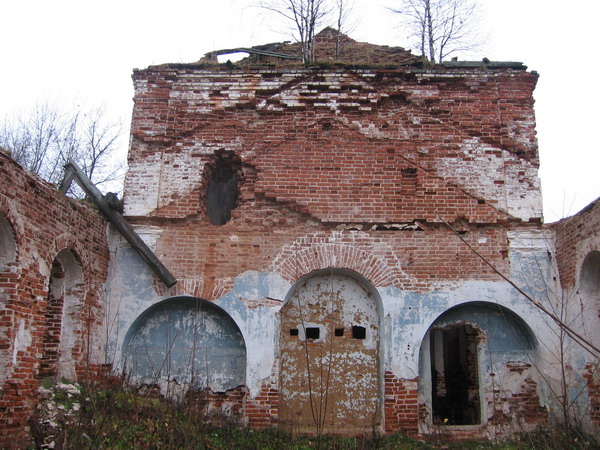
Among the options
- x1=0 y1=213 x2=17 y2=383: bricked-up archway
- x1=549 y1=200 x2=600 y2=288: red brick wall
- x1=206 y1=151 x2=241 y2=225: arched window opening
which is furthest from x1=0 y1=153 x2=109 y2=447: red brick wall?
x1=549 y1=200 x2=600 y2=288: red brick wall

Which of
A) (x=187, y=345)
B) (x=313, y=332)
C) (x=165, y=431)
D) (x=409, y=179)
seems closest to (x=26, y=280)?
(x=165, y=431)

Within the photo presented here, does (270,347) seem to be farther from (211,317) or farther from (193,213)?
(193,213)

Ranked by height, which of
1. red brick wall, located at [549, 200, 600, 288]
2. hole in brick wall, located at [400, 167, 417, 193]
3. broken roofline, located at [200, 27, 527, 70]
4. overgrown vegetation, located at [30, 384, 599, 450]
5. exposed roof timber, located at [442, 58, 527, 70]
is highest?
broken roofline, located at [200, 27, 527, 70]

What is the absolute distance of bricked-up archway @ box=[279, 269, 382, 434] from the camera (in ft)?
26.9

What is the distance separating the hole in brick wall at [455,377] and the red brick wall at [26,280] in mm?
5585

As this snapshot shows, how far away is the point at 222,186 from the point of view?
10.5 metres

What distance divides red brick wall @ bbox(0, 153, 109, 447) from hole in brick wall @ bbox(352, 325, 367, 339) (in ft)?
12.9

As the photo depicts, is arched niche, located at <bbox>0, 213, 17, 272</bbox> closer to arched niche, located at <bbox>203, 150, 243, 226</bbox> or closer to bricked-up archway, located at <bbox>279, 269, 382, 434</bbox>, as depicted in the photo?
arched niche, located at <bbox>203, 150, 243, 226</bbox>

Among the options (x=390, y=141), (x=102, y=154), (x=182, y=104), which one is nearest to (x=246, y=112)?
(x=182, y=104)

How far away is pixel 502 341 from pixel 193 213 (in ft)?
17.1

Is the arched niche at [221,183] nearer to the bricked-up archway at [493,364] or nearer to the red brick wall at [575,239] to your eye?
the bricked-up archway at [493,364]

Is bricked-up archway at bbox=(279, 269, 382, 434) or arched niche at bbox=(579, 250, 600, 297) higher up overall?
arched niche at bbox=(579, 250, 600, 297)

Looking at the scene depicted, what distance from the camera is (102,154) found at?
62.7ft

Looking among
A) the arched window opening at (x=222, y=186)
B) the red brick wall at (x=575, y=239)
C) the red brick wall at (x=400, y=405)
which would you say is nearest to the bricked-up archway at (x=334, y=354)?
the red brick wall at (x=400, y=405)
